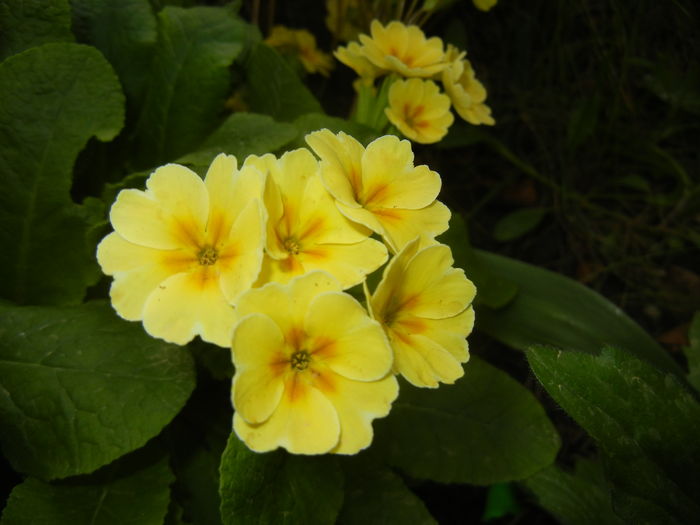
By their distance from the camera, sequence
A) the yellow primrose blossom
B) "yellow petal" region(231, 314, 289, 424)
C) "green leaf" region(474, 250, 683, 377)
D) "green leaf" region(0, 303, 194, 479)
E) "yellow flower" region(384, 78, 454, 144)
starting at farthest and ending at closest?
the yellow primrose blossom → "green leaf" region(474, 250, 683, 377) → "yellow flower" region(384, 78, 454, 144) → "green leaf" region(0, 303, 194, 479) → "yellow petal" region(231, 314, 289, 424)

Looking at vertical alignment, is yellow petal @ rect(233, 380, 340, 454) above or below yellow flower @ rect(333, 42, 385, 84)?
below

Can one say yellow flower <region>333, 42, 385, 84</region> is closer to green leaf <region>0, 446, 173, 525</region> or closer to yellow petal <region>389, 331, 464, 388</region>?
yellow petal <region>389, 331, 464, 388</region>

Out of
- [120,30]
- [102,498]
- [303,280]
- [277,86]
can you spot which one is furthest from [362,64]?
[102,498]

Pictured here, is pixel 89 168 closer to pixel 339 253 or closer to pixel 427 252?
pixel 339 253

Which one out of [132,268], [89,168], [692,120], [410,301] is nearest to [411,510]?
[410,301]

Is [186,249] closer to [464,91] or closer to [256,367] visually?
[256,367]

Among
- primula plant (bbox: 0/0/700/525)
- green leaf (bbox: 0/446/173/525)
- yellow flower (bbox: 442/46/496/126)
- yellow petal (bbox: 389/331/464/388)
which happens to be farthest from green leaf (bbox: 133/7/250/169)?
yellow petal (bbox: 389/331/464/388)

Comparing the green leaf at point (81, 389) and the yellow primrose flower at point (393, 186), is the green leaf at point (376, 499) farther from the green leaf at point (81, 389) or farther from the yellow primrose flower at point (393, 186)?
the yellow primrose flower at point (393, 186)
